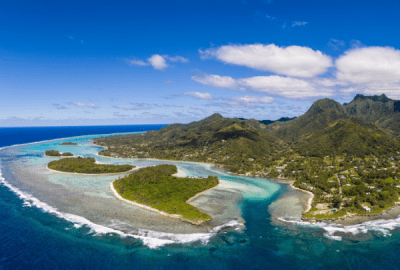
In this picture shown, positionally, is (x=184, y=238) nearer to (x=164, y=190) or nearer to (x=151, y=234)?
(x=151, y=234)

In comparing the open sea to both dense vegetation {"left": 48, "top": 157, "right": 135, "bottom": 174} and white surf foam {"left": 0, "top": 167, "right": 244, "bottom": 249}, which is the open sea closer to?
white surf foam {"left": 0, "top": 167, "right": 244, "bottom": 249}

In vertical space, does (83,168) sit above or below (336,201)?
above

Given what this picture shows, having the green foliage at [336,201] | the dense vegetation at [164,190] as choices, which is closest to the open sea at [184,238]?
the dense vegetation at [164,190]

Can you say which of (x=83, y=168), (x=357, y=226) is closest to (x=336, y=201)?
(x=357, y=226)

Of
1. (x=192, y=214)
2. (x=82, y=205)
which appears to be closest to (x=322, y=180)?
(x=192, y=214)

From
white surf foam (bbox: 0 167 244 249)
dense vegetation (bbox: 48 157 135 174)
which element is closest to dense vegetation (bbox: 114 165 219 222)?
white surf foam (bbox: 0 167 244 249)

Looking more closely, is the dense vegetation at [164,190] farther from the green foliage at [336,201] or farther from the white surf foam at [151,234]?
the green foliage at [336,201]
